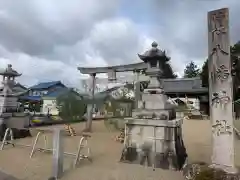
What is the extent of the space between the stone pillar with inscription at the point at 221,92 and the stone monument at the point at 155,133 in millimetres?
1275

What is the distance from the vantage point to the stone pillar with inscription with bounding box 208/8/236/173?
384 centimetres

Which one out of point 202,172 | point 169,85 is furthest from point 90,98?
point 169,85

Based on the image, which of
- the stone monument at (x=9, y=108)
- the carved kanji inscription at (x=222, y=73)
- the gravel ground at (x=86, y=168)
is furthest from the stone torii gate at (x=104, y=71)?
the carved kanji inscription at (x=222, y=73)

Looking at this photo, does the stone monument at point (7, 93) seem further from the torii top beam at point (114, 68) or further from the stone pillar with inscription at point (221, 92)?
the stone pillar with inscription at point (221, 92)

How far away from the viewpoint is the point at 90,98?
12727 millimetres

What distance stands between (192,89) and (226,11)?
23945mm

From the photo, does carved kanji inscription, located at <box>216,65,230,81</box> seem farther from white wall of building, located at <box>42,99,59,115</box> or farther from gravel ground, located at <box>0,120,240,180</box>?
white wall of building, located at <box>42,99,59,115</box>

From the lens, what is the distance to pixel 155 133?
5.22 m

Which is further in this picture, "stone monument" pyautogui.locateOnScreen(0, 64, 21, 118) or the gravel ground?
"stone monument" pyautogui.locateOnScreen(0, 64, 21, 118)

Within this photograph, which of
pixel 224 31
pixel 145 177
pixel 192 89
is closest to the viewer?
pixel 224 31

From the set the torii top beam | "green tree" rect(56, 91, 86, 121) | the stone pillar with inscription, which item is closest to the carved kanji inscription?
the stone pillar with inscription

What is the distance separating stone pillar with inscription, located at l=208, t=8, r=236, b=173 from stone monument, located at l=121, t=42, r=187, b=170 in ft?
4.18

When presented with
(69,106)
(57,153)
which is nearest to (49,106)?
(69,106)

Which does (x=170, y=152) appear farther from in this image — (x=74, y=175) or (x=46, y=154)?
(x=46, y=154)
